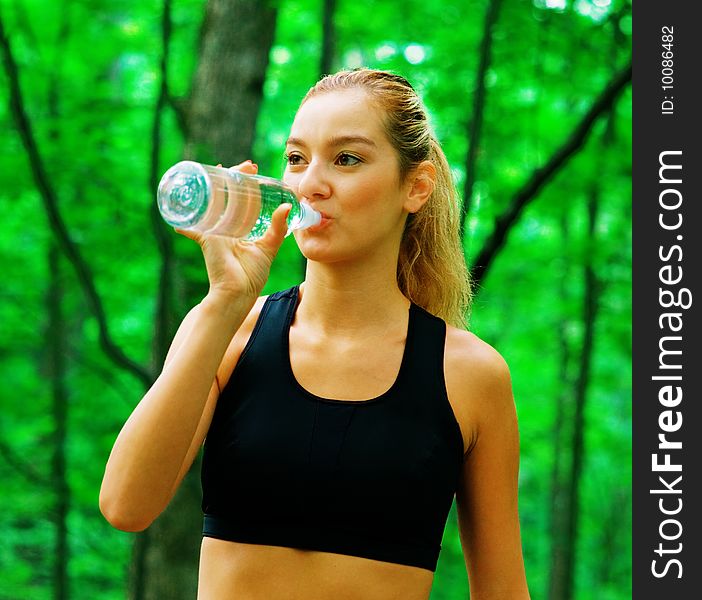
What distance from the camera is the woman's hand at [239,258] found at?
2059 mm

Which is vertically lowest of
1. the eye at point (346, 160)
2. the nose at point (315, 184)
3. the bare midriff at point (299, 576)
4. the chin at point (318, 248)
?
the bare midriff at point (299, 576)

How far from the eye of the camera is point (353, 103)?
7.39 ft

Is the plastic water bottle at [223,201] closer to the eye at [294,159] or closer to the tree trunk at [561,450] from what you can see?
the eye at [294,159]

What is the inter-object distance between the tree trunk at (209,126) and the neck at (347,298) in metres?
2.79

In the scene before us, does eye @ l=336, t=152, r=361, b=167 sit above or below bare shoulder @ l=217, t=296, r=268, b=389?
above

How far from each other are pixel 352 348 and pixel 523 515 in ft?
53.8

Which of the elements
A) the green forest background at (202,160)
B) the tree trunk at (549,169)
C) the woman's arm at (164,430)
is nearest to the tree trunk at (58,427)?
the green forest background at (202,160)

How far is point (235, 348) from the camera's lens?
2291 millimetres

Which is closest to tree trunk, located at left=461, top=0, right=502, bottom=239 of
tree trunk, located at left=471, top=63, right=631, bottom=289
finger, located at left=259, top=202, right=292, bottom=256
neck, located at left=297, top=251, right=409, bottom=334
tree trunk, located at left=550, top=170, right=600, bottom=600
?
tree trunk, located at left=471, top=63, right=631, bottom=289

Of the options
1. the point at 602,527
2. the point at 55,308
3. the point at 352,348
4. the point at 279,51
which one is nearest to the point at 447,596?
the point at 602,527

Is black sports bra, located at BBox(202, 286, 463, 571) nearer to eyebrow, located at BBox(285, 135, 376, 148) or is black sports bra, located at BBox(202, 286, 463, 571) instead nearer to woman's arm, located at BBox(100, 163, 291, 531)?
woman's arm, located at BBox(100, 163, 291, 531)

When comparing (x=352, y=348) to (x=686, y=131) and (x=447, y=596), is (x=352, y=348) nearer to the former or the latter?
(x=686, y=131)

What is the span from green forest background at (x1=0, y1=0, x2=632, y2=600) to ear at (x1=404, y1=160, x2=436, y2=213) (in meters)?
2.14

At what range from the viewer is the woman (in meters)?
2.04
